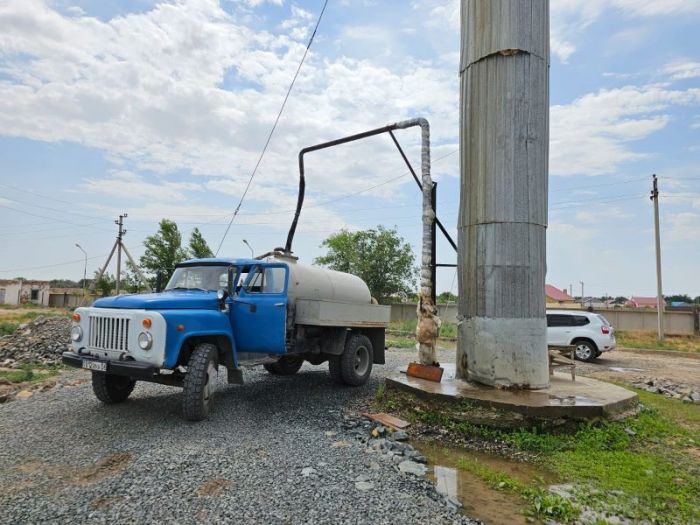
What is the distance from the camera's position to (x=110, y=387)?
6.46m

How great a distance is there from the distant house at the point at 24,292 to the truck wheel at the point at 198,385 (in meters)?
61.8

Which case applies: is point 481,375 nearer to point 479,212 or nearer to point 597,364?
point 479,212

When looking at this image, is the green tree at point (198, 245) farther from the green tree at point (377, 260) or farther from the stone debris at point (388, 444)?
the stone debris at point (388, 444)

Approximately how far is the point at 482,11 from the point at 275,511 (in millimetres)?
7163

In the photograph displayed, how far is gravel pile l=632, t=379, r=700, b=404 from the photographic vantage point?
8.61 metres

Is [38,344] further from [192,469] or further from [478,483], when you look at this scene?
[478,483]

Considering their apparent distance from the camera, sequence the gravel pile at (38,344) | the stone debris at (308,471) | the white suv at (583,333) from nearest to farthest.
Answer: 1. the stone debris at (308,471)
2. the gravel pile at (38,344)
3. the white suv at (583,333)

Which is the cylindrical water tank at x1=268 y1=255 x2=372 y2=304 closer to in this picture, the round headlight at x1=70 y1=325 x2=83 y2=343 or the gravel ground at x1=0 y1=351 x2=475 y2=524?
the gravel ground at x1=0 y1=351 x2=475 y2=524

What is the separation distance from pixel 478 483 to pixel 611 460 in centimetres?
157

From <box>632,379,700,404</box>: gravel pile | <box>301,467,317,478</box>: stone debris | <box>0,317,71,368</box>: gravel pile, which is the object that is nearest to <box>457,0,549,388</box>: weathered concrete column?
<box>301,467,317,478</box>: stone debris

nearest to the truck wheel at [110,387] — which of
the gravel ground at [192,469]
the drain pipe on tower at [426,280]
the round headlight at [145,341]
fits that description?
the gravel ground at [192,469]

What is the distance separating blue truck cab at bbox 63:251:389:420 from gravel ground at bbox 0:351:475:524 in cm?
57

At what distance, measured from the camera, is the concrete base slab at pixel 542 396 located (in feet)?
18.2

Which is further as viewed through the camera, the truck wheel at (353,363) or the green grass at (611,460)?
the truck wheel at (353,363)
